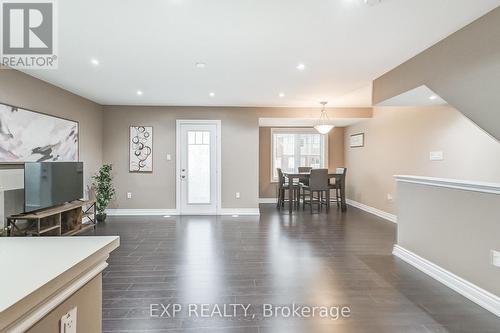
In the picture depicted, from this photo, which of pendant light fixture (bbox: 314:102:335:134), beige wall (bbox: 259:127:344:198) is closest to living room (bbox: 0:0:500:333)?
pendant light fixture (bbox: 314:102:335:134)

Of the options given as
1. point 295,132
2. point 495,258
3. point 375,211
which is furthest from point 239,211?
point 495,258

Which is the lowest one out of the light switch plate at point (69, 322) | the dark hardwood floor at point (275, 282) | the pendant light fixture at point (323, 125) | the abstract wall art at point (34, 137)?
the dark hardwood floor at point (275, 282)

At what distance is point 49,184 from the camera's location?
12.3ft

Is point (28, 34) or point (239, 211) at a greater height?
point (28, 34)

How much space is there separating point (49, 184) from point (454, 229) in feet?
15.9

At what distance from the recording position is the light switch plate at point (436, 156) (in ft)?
13.8

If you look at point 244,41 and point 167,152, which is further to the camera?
point 167,152

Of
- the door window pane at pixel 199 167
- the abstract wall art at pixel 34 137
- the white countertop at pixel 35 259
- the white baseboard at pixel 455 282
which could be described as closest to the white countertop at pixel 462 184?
the white baseboard at pixel 455 282

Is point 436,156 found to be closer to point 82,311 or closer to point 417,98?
point 417,98

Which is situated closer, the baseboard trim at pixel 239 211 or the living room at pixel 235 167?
the living room at pixel 235 167

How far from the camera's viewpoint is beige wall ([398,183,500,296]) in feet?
7.51

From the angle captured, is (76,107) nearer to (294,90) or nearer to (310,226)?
(294,90)

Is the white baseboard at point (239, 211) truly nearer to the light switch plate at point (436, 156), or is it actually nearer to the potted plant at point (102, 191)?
the potted plant at point (102, 191)

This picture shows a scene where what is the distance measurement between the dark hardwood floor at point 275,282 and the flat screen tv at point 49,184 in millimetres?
901
